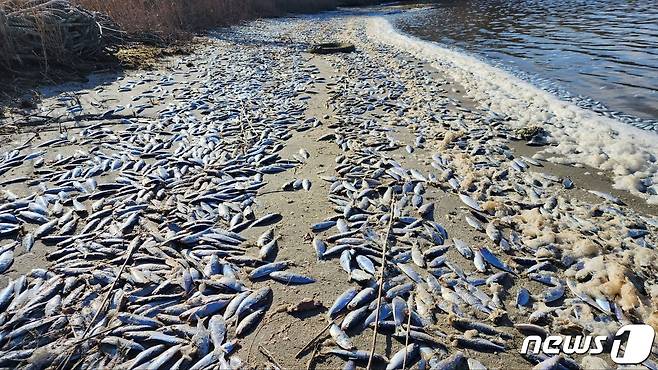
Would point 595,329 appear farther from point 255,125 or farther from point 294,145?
point 255,125

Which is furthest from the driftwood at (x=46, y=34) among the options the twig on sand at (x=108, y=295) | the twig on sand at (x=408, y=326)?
the twig on sand at (x=408, y=326)

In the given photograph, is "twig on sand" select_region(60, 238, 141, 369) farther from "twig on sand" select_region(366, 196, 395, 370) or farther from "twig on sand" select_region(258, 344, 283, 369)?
"twig on sand" select_region(366, 196, 395, 370)

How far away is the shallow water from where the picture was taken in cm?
927

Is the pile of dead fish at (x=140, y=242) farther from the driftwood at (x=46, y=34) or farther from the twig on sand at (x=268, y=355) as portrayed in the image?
the driftwood at (x=46, y=34)

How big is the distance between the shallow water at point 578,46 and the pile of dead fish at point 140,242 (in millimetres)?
7614

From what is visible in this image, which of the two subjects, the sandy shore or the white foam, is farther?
the white foam

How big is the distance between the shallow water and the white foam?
2.37 feet

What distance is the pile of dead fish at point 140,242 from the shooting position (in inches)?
111

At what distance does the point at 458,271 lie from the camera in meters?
3.50

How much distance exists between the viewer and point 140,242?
12.8 ft

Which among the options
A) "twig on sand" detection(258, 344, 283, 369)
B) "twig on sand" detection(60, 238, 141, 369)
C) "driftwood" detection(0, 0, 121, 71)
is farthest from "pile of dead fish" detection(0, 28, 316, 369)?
"driftwood" detection(0, 0, 121, 71)

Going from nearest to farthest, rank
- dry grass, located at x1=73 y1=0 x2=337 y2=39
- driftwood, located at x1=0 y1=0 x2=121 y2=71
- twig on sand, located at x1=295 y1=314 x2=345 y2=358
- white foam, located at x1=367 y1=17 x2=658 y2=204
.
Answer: twig on sand, located at x1=295 y1=314 x2=345 y2=358
white foam, located at x1=367 y1=17 x2=658 y2=204
driftwood, located at x1=0 y1=0 x2=121 y2=71
dry grass, located at x1=73 y1=0 x2=337 y2=39

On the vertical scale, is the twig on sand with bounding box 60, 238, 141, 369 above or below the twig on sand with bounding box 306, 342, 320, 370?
above

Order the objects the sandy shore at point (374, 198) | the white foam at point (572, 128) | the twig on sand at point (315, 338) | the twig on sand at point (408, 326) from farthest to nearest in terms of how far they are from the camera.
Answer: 1. the white foam at point (572, 128)
2. the sandy shore at point (374, 198)
3. the twig on sand at point (315, 338)
4. the twig on sand at point (408, 326)
